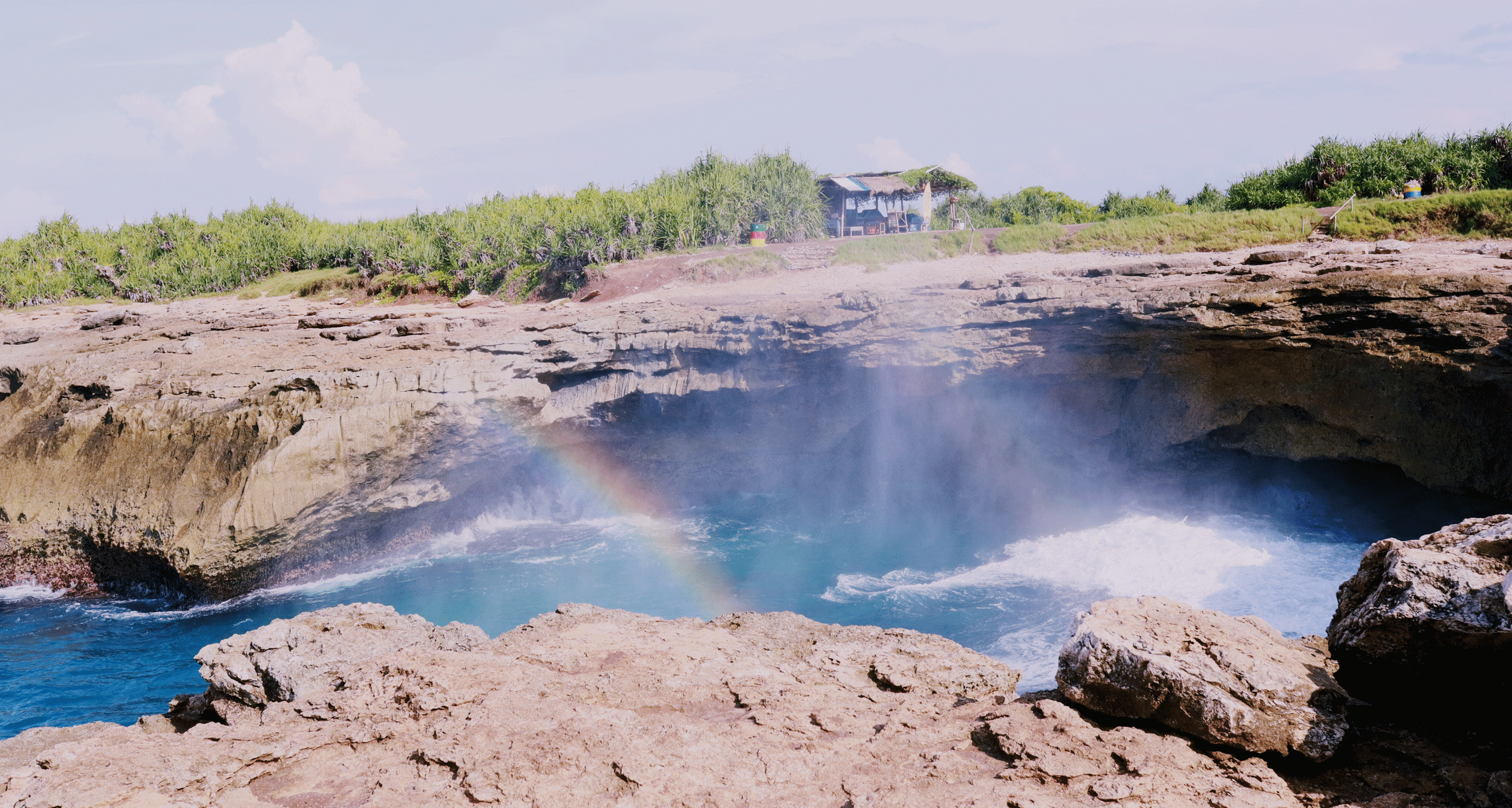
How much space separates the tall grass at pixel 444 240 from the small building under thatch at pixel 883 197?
3.73 feet

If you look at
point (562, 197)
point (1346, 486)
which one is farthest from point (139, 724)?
point (562, 197)

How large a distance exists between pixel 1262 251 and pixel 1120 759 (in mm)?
13434

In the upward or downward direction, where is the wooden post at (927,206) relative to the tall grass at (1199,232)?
upward

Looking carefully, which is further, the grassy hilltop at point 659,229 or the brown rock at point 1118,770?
the grassy hilltop at point 659,229

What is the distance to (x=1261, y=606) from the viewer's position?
12.0m

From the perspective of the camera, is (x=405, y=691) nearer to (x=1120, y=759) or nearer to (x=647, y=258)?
(x=1120, y=759)

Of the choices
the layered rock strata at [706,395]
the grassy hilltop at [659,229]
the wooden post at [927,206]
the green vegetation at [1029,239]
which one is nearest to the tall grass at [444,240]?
the grassy hilltop at [659,229]

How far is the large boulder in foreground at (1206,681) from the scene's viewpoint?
14.2 ft

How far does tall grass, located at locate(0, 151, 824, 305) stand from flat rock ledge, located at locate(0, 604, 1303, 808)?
18626 millimetres

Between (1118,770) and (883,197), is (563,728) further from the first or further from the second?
(883,197)

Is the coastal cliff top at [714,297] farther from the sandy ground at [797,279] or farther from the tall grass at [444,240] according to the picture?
the tall grass at [444,240]

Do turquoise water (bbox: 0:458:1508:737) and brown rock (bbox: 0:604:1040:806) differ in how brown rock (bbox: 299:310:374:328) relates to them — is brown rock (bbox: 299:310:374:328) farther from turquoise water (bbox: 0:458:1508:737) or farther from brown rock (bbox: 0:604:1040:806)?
brown rock (bbox: 0:604:1040:806)

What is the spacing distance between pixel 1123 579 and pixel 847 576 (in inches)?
177

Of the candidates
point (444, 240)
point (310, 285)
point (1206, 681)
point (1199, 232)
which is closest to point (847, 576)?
point (1206, 681)
